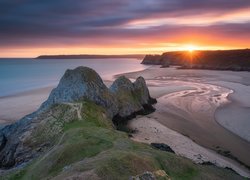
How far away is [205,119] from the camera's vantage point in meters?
34.2

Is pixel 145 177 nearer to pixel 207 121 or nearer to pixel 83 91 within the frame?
pixel 83 91

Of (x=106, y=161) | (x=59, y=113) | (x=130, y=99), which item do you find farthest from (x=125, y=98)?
(x=106, y=161)

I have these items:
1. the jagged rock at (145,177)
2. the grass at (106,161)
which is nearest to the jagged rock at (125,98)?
the grass at (106,161)

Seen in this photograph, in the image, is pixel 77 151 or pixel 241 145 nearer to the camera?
pixel 77 151

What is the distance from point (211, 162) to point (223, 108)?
19.2 metres

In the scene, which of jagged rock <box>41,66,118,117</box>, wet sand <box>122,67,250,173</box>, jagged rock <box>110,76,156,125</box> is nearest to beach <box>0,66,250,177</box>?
wet sand <box>122,67,250,173</box>

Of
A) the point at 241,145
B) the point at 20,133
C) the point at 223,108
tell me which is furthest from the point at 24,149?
the point at 223,108

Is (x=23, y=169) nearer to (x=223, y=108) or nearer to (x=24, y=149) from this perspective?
(x=24, y=149)

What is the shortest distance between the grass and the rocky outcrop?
398cm

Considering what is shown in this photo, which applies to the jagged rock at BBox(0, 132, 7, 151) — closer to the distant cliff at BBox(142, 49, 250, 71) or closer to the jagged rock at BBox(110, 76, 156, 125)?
the jagged rock at BBox(110, 76, 156, 125)

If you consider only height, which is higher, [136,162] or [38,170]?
[136,162]

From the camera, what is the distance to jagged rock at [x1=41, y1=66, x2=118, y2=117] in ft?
98.4

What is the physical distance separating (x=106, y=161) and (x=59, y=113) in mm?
12762

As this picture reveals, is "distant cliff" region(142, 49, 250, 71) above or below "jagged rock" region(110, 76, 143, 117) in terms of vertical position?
below
